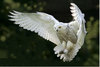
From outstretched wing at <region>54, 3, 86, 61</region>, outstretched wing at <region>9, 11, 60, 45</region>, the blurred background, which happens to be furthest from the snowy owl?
the blurred background

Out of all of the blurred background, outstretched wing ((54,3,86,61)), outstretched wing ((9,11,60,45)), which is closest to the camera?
outstretched wing ((54,3,86,61))

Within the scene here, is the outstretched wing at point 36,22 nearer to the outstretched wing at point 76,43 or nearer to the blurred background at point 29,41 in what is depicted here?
the outstretched wing at point 76,43

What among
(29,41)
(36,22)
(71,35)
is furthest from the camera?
(29,41)

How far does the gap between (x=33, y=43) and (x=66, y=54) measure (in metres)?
2.93

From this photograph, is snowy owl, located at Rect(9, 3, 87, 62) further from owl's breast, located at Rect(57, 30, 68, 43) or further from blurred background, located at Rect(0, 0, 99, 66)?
blurred background, located at Rect(0, 0, 99, 66)

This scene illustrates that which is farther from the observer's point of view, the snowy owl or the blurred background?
the blurred background

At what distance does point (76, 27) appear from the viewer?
7.05ft

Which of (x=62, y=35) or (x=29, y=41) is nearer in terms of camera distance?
(x=62, y=35)

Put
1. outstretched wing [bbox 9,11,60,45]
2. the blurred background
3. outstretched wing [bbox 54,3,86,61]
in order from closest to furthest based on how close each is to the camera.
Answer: outstretched wing [bbox 54,3,86,61], outstretched wing [bbox 9,11,60,45], the blurred background

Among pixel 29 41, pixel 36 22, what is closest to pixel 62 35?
pixel 36 22

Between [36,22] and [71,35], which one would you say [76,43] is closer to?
[71,35]

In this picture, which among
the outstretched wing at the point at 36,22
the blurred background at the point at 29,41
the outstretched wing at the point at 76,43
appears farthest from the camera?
the blurred background at the point at 29,41

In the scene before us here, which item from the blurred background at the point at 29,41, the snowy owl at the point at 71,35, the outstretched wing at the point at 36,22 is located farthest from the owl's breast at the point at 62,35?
the blurred background at the point at 29,41

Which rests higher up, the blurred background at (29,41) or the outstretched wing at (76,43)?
the outstretched wing at (76,43)
